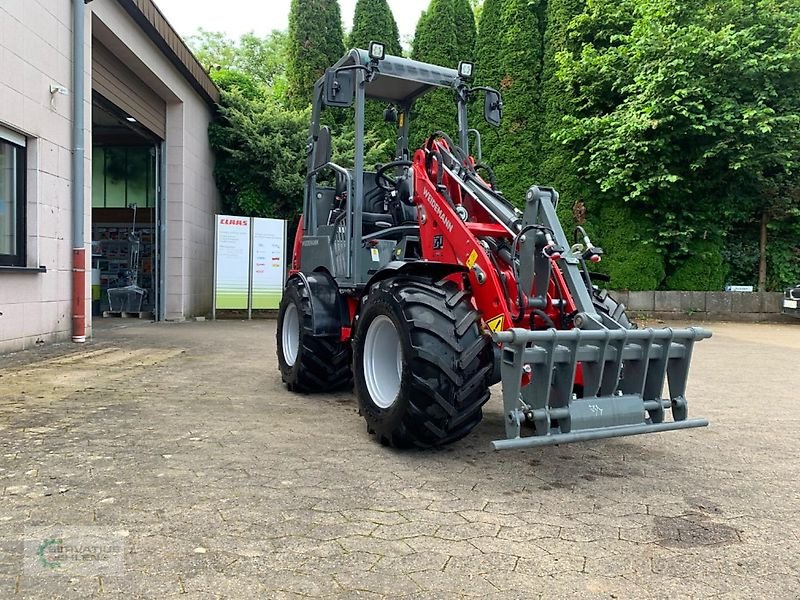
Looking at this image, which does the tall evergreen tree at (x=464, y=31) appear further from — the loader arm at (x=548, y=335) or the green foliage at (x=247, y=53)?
the green foliage at (x=247, y=53)

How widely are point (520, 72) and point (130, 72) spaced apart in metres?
9.47

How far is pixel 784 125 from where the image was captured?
45.7 feet

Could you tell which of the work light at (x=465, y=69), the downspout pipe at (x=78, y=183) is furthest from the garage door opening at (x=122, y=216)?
the work light at (x=465, y=69)

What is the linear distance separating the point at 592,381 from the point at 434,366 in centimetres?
85

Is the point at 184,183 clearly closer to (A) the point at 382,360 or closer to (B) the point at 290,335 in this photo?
(B) the point at 290,335

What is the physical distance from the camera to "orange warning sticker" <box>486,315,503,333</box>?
3844 mm

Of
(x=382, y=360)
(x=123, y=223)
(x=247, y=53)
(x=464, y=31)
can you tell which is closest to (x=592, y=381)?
(x=382, y=360)

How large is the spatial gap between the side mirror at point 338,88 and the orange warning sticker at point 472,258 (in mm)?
1892

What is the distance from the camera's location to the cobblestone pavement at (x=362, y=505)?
96.0 inches

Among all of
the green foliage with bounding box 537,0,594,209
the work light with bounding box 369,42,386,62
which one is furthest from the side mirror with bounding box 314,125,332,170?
the green foliage with bounding box 537,0,594,209

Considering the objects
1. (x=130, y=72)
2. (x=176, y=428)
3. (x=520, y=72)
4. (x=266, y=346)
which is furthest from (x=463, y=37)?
(x=176, y=428)

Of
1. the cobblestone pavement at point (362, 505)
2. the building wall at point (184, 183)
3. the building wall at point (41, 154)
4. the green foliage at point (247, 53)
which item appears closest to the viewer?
the cobblestone pavement at point (362, 505)

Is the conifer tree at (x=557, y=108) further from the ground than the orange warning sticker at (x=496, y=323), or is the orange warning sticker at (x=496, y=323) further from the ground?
the conifer tree at (x=557, y=108)

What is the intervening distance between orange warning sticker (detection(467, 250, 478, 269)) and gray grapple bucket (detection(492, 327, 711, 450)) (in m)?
0.82
